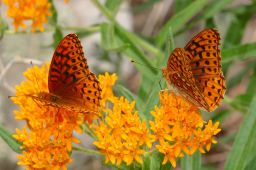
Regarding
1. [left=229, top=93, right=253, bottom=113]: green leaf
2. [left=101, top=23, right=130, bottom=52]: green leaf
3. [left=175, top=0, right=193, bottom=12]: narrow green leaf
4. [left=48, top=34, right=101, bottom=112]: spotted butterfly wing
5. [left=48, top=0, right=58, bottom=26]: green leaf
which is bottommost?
[left=229, top=93, right=253, bottom=113]: green leaf

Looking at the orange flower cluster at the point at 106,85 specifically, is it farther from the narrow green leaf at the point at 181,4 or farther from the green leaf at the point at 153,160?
the narrow green leaf at the point at 181,4

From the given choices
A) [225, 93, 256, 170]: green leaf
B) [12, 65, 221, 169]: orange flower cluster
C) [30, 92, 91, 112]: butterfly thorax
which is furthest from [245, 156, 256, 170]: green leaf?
[30, 92, 91, 112]: butterfly thorax

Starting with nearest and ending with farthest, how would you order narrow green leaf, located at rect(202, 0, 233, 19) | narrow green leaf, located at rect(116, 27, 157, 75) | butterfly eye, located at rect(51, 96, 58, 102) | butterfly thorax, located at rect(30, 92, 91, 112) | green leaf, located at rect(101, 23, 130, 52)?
butterfly thorax, located at rect(30, 92, 91, 112) < butterfly eye, located at rect(51, 96, 58, 102) < narrow green leaf, located at rect(116, 27, 157, 75) < green leaf, located at rect(101, 23, 130, 52) < narrow green leaf, located at rect(202, 0, 233, 19)

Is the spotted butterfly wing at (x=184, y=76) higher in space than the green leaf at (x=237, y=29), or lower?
lower

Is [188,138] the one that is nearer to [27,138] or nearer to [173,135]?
[173,135]

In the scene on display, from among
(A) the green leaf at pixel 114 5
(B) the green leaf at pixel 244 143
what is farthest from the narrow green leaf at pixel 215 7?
(B) the green leaf at pixel 244 143

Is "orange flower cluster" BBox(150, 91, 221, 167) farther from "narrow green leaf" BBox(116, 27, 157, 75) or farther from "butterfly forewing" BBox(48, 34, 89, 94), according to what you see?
"narrow green leaf" BBox(116, 27, 157, 75)
